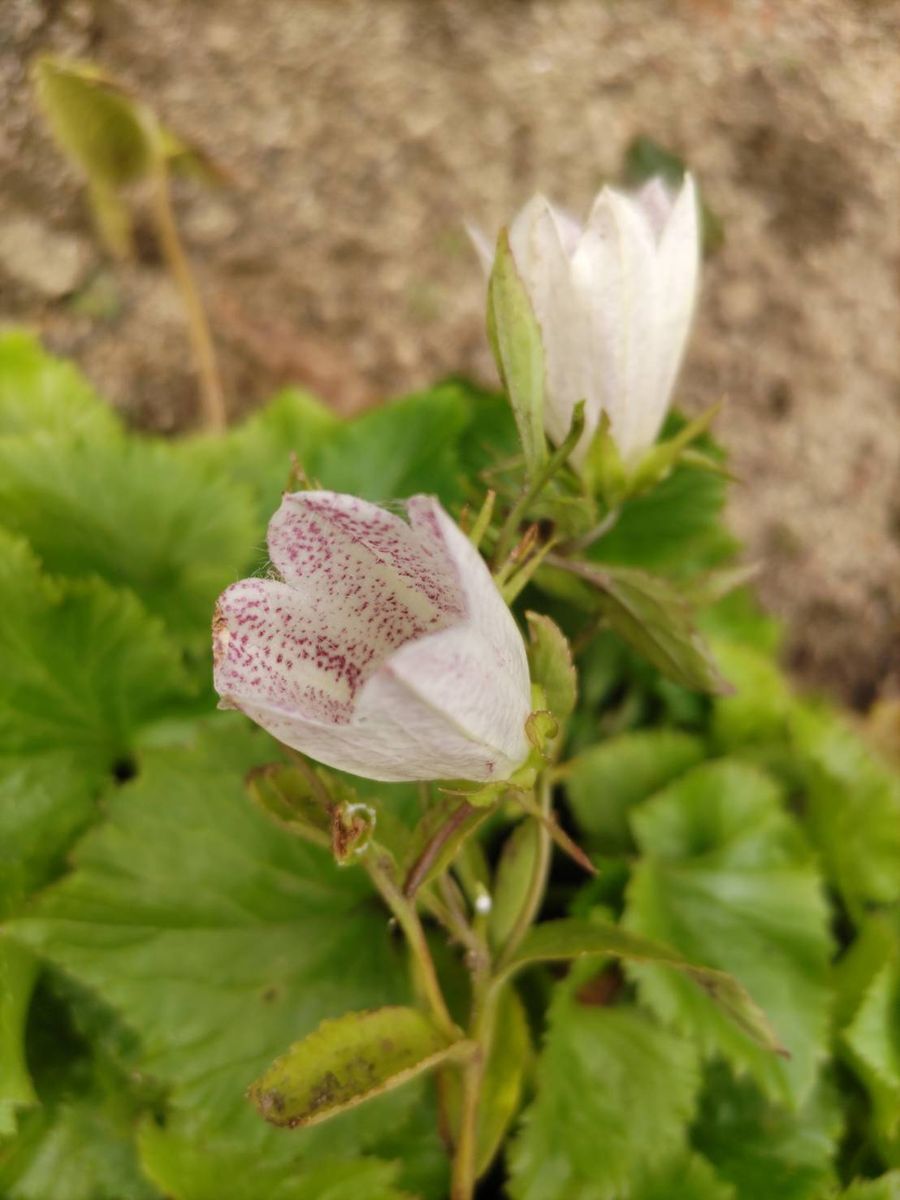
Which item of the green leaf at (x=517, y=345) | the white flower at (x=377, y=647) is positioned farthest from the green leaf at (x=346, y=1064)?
the green leaf at (x=517, y=345)

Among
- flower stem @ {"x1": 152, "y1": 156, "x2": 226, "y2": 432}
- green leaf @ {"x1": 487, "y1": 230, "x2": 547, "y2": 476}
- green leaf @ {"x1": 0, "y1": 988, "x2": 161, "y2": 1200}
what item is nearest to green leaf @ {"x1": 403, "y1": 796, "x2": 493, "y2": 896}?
green leaf @ {"x1": 487, "y1": 230, "x2": 547, "y2": 476}

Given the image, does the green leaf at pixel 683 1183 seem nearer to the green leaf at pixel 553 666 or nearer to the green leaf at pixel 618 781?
the green leaf at pixel 618 781

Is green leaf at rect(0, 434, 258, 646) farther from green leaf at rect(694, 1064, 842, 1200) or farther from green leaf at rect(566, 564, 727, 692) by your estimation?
green leaf at rect(694, 1064, 842, 1200)

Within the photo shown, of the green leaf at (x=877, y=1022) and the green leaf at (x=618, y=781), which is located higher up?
the green leaf at (x=618, y=781)

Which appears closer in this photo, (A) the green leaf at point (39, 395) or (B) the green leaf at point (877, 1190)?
(B) the green leaf at point (877, 1190)

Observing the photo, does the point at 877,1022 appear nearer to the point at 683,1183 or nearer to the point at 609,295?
the point at 683,1183

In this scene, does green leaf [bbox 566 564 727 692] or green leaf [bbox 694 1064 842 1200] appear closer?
green leaf [bbox 566 564 727 692]

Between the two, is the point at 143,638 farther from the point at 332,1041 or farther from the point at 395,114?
the point at 395,114
